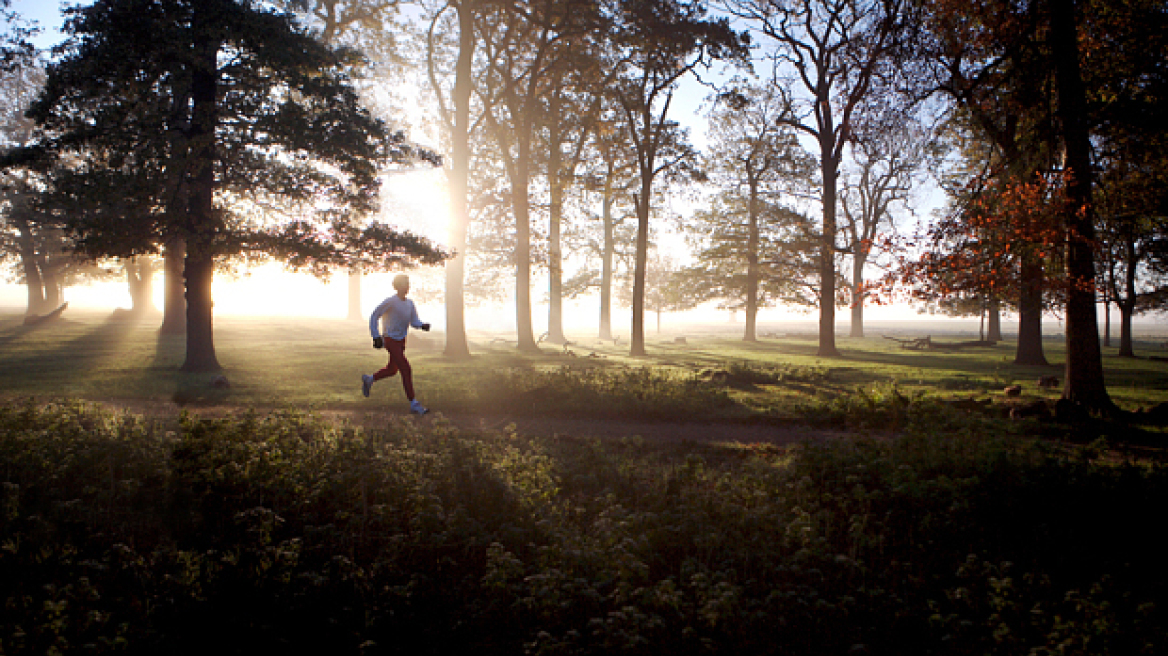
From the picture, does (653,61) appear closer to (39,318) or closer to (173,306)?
(173,306)

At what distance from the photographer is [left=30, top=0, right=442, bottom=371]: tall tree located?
41.7ft

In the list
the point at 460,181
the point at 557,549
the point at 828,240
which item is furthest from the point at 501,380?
the point at 828,240

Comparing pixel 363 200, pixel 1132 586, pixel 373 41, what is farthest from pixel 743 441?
pixel 373 41

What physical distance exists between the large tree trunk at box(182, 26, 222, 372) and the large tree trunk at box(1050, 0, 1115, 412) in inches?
680

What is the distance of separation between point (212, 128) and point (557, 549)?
554 inches

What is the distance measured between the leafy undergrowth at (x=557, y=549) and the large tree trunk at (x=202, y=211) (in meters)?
7.69

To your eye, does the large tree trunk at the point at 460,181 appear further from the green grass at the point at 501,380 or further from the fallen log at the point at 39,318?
the fallen log at the point at 39,318

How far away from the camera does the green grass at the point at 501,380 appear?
11.2 metres

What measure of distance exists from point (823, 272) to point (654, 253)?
31.0 m

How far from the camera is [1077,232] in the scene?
32.9ft

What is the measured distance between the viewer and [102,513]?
532 centimetres

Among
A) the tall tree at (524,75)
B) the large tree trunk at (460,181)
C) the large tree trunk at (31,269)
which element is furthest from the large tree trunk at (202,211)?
the large tree trunk at (31,269)

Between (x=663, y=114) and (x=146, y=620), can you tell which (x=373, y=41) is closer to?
(x=663, y=114)

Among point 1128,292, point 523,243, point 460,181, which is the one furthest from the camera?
point 1128,292
